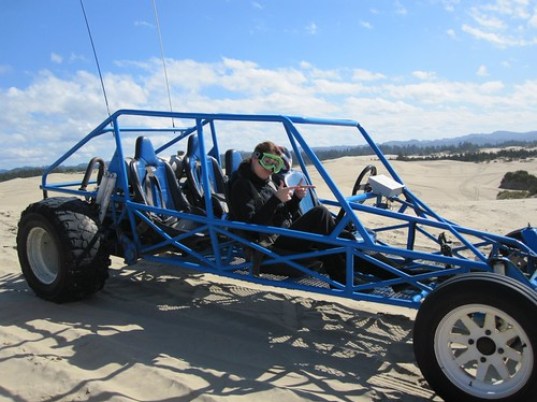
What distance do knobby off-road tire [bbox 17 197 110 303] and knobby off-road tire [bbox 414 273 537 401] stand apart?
9.05ft

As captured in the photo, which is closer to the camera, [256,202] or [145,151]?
[256,202]

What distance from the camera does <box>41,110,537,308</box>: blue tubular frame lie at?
3451 mm

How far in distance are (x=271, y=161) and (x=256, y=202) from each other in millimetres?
336

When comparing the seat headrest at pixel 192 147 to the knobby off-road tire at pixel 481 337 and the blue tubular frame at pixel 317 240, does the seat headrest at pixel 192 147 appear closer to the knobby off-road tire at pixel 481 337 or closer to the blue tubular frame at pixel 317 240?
the blue tubular frame at pixel 317 240

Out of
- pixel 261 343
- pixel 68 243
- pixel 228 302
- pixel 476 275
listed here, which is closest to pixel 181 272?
pixel 228 302

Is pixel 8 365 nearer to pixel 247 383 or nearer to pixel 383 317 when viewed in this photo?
pixel 247 383

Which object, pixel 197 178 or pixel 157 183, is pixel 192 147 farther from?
pixel 157 183

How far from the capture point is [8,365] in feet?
10.8

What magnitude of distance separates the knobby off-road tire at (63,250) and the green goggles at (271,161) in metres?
1.61

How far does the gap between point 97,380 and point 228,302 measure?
1.71 m

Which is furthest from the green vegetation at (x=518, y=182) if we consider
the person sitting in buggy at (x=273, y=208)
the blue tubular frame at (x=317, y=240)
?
the person sitting in buggy at (x=273, y=208)

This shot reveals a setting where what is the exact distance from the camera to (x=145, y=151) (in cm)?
518

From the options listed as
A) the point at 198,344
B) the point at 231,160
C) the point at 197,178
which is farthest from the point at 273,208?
the point at 231,160

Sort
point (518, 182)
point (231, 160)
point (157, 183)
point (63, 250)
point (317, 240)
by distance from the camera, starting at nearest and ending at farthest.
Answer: point (317, 240) < point (63, 250) < point (157, 183) < point (231, 160) < point (518, 182)
